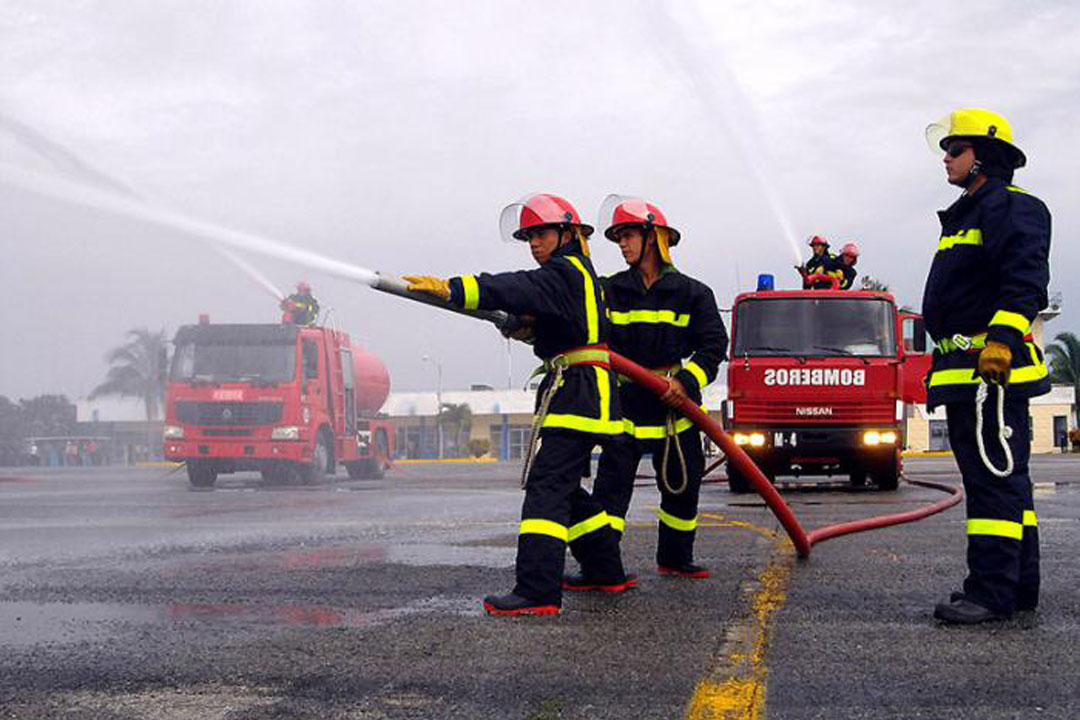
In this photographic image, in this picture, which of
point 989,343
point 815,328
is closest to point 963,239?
point 989,343

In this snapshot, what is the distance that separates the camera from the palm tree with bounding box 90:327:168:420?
17500mm

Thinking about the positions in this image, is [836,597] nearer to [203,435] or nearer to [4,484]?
[203,435]

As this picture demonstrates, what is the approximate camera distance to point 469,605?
4902mm

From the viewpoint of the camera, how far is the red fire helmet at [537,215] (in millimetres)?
5164

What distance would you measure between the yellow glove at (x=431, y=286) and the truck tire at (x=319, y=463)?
44.3 ft

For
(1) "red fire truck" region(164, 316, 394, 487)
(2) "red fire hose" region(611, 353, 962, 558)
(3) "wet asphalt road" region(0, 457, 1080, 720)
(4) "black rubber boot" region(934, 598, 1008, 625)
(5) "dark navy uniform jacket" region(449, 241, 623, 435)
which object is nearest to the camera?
(3) "wet asphalt road" region(0, 457, 1080, 720)

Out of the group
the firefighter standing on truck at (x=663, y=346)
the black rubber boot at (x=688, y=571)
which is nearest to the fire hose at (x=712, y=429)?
the firefighter standing on truck at (x=663, y=346)

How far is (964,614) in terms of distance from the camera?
168 inches

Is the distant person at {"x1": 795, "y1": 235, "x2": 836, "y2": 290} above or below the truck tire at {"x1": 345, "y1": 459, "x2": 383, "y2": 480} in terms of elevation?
above

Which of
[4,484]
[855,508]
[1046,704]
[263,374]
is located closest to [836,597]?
[1046,704]

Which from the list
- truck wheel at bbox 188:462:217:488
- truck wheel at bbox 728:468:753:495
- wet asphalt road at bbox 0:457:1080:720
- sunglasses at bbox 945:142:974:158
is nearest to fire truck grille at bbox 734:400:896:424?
truck wheel at bbox 728:468:753:495

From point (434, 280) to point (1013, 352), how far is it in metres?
2.23

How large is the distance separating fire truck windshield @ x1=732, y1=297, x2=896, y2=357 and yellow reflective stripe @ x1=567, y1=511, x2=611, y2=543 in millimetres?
7545

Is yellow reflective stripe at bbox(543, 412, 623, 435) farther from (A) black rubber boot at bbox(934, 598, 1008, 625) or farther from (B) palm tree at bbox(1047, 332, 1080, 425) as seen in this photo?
(B) palm tree at bbox(1047, 332, 1080, 425)
